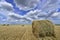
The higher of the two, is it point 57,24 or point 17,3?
point 17,3

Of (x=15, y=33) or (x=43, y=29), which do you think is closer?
(x=43, y=29)

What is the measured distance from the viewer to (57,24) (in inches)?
194

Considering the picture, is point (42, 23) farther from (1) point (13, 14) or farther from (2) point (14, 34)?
(1) point (13, 14)

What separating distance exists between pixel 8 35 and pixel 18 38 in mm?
325

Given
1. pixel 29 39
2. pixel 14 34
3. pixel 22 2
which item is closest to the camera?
pixel 29 39

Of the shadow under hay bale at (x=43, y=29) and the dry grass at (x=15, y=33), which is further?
the dry grass at (x=15, y=33)

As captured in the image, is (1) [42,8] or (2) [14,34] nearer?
(2) [14,34]

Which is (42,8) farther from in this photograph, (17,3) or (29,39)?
(29,39)

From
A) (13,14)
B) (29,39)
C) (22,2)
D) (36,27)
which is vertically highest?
(22,2)

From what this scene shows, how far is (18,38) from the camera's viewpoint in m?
4.27

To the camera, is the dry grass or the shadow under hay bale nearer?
the shadow under hay bale

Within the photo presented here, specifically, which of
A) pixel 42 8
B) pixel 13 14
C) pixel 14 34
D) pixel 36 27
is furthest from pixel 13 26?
pixel 36 27

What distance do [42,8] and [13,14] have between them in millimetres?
907

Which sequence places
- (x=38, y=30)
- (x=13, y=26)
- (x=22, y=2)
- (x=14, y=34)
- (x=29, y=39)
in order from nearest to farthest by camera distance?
(x=38, y=30), (x=29, y=39), (x=14, y=34), (x=22, y=2), (x=13, y=26)
